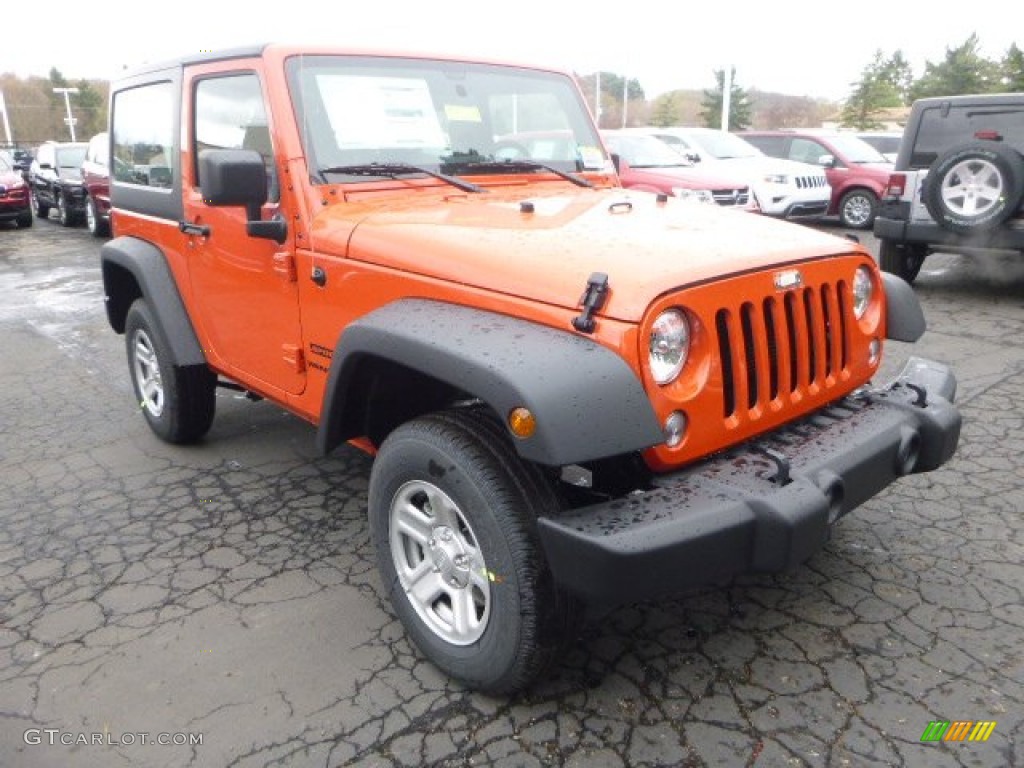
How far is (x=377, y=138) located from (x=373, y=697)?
2.08 metres

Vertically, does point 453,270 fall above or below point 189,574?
above

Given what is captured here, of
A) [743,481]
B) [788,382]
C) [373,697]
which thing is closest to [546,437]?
[743,481]

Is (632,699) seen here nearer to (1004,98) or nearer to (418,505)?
(418,505)

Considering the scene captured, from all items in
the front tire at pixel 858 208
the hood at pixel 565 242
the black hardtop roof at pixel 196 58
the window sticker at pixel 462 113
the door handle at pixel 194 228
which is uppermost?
the black hardtop roof at pixel 196 58

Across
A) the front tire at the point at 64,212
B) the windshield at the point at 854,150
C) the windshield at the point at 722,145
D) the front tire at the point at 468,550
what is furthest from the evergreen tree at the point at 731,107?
the front tire at the point at 468,550

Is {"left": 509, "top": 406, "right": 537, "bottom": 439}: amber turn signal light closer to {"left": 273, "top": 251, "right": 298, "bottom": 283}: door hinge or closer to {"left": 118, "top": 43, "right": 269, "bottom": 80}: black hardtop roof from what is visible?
{"left": 273, "top": 251, "right": 298, "bottom": 283}: door hinge

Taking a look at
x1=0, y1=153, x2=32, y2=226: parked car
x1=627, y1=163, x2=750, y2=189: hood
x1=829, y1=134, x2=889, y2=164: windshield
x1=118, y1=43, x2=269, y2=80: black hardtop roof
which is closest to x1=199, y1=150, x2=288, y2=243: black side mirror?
x1=118, y1=43, x2=269, y2=80: black hardtop roof

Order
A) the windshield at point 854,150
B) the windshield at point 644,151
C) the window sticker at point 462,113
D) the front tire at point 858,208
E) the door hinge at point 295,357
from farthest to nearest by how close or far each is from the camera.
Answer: the windshield at point 854,150
the front tire at point 858,208
the windshield at point 644,151
the window sticker at point 462,113
the door hinge at point 295,357

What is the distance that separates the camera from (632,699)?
99.4 inches

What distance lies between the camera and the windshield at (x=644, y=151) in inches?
467

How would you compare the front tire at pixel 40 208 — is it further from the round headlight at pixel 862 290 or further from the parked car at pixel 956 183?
the round headlight at pixel 862 290

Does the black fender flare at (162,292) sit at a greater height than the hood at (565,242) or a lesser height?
lesser

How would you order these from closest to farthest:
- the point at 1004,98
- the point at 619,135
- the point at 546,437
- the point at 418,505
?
the point at 546,437, the point at 418,505, the point at 1004,98, the point at 619,135

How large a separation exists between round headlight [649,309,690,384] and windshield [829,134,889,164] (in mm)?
12888
